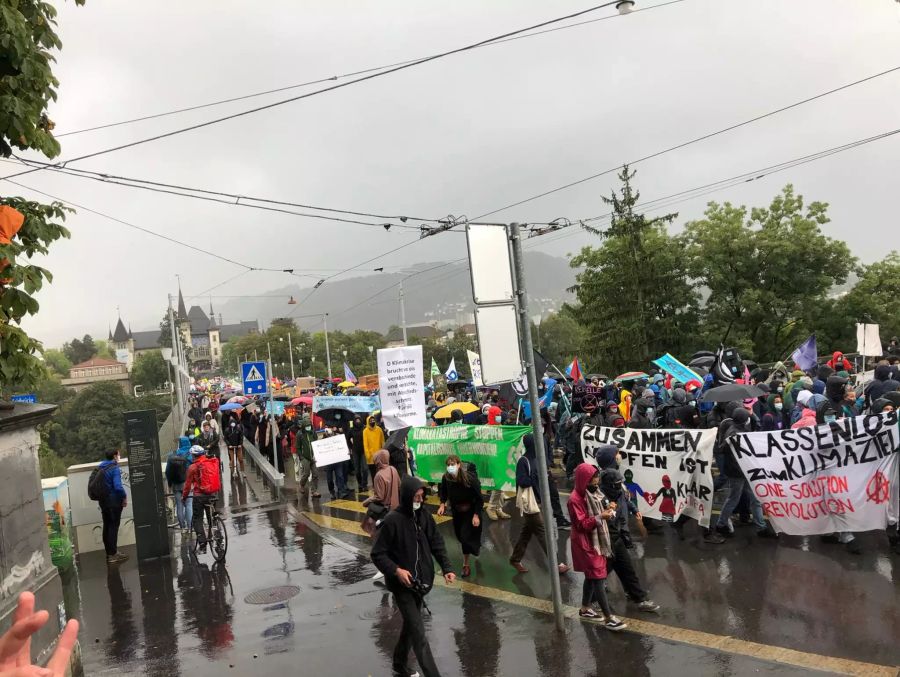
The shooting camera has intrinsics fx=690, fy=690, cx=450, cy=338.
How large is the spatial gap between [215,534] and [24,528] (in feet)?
17.9

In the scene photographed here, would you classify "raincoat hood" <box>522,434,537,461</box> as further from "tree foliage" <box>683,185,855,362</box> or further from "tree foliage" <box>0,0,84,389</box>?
"tree foliage" <box>683,185,855,362</box>

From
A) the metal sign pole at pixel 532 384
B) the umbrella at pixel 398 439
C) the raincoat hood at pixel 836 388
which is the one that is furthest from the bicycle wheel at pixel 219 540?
the raincoat hood at pixel 836 388

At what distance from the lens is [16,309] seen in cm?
602

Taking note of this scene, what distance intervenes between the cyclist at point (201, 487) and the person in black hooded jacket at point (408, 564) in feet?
20.2

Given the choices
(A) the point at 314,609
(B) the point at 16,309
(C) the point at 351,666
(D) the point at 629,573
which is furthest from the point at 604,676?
(B) the point at 16,309

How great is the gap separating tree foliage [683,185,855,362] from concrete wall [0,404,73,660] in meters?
36.4

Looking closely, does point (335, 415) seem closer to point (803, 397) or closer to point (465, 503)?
point (465, 503)

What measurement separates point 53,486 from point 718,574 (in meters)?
10.6

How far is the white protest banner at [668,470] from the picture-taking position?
937 centimetres

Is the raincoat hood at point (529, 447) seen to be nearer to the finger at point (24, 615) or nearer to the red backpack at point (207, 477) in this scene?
the red backpack at point (207, 477)

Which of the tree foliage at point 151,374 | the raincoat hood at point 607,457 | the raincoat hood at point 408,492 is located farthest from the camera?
the tree foliage at point 151,374

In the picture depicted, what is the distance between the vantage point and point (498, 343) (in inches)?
276

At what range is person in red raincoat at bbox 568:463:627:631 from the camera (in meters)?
6.82

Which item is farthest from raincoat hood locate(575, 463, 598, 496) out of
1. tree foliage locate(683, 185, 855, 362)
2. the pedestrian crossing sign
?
tree foliage locate(683, 185, 855, 362)
